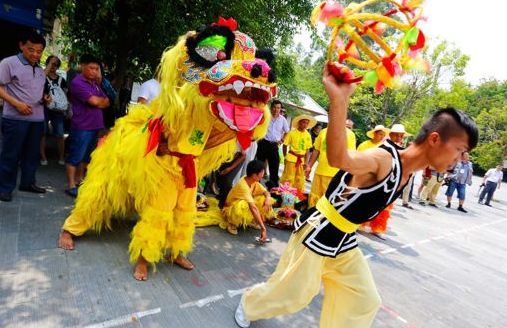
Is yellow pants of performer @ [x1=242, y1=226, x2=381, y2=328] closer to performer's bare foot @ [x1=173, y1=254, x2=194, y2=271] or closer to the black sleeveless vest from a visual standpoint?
the black sleeveless vest

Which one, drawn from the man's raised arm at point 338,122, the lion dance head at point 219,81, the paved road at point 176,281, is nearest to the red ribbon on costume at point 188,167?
the lion dance head at point 219,81

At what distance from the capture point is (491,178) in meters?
13.4

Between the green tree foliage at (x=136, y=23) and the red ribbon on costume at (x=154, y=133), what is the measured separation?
2.21 m

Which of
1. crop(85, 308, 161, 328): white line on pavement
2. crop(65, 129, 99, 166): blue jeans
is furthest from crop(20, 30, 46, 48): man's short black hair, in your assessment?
crop(85, 308, 161, 328): white line on pavement

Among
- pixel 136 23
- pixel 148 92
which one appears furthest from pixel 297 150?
pixel 136 23

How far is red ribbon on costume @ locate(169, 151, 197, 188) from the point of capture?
275 cm

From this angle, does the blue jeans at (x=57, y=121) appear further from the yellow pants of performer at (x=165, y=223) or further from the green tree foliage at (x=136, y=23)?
the yellow pants of performer at (x=165, y=223)

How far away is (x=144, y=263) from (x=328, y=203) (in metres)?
1.62

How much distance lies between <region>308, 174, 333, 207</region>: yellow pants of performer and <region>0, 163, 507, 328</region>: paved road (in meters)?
0.94

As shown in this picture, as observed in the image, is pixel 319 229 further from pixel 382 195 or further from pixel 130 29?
pixel 130 29

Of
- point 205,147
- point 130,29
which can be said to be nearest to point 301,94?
point 130,29

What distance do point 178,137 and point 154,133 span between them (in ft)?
0.58

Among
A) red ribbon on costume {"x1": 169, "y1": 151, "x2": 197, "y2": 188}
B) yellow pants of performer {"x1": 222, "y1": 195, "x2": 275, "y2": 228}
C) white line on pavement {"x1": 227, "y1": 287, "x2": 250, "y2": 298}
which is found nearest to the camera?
red ribbon on costume {"x1": 169, "y1": 151, "x2": 197, "y2": 188}

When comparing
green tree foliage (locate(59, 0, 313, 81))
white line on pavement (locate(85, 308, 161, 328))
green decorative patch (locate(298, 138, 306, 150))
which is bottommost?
white line on pavement (locate(85, 308, 161, 328))
